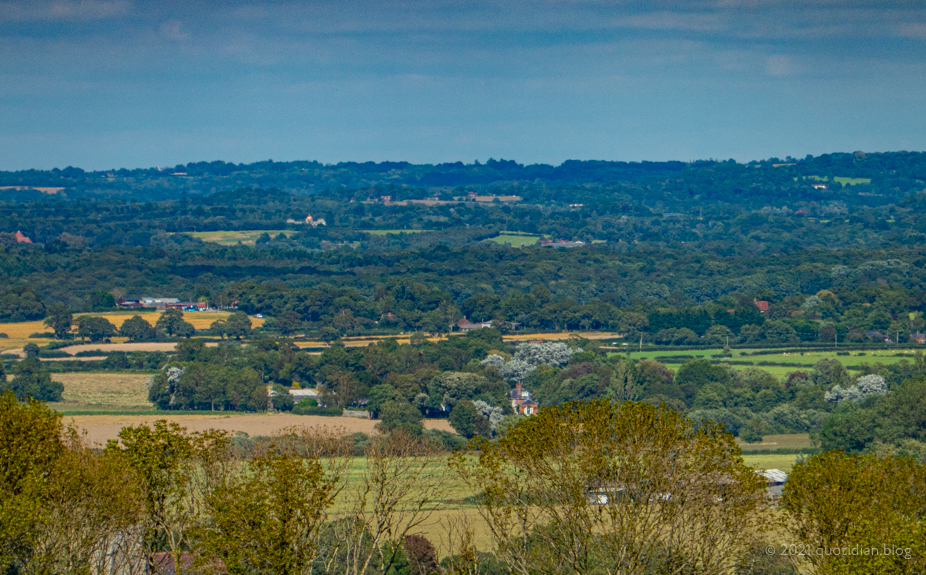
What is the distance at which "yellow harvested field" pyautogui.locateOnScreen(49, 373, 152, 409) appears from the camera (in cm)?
7338

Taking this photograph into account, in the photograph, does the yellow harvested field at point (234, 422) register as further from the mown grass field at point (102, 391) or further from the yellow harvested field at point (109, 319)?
the yellow harvested field at point (109, 319)

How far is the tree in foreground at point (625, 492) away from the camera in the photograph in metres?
20.5

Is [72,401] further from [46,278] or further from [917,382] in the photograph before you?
[46,278]

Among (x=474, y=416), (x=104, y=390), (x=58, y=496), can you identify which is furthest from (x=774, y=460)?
(x=104, y=390)

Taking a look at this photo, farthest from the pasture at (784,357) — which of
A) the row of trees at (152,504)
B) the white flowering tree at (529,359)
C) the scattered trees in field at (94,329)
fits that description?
the row of trees at (152,504)

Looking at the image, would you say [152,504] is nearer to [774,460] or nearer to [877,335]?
[774,460]

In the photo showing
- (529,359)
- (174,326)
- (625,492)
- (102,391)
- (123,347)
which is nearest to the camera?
(625,492)

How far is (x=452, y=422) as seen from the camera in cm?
6669

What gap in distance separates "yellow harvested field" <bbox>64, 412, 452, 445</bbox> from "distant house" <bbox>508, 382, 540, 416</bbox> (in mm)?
5924

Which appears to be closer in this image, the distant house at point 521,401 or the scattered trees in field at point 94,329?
the distant house at point 521,401

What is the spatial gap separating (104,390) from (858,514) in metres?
64.9

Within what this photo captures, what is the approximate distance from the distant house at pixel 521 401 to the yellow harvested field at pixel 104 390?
891 inches

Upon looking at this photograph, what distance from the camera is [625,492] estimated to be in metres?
20.6
